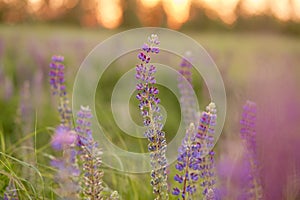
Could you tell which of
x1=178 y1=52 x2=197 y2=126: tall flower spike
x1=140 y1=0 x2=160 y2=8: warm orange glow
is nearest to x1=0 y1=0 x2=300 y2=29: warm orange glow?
x1=140 y1=0 x2=160 y2=8: warm orange glow

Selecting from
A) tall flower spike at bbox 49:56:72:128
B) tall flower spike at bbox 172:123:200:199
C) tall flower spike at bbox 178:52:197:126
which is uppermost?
tall flower spike at bbox 178:52:197:126

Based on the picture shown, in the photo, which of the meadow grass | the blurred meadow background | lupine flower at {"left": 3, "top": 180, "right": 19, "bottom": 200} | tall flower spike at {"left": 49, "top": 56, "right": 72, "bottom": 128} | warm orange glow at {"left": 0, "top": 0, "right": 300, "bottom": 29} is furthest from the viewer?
warm orange glow at {"left": 0, "top": 0, "right": 300, "bottom": 29}

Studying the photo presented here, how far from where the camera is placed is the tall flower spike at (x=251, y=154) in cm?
171

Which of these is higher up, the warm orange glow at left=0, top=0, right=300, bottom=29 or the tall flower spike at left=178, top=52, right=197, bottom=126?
the warm orange glow at left=0, top=0, right=300, bottom=29

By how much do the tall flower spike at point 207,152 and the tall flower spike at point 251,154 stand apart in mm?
120

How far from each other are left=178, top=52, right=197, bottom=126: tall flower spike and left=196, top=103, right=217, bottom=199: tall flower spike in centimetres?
51

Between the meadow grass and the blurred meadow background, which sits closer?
the blurred meadow background

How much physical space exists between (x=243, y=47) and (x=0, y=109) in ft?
29.4

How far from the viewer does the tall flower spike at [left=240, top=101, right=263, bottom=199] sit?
171 cm

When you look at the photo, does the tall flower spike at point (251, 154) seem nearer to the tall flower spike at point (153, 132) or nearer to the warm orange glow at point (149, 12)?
the tall flower spike at point (153, 132)

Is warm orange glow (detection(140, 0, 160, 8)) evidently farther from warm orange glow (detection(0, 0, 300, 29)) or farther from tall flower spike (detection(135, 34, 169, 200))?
tall flower spike (detection(135, 34, 169, 200))

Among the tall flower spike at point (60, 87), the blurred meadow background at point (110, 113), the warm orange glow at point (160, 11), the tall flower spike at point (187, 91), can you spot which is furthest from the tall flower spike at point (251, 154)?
the warm orange glow at point (160, 11)

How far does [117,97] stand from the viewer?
247 inches

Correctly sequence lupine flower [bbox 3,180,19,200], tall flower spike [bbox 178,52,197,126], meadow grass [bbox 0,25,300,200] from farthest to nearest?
tall flower spike [bbox 178,52,197,126]
meadow grass [bbox 0,25,300,200]
lupine flower [bbox 3,180,19,200]
